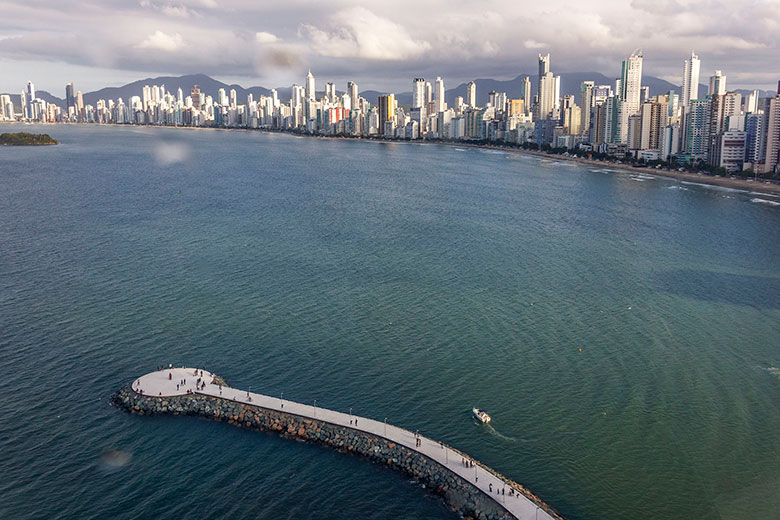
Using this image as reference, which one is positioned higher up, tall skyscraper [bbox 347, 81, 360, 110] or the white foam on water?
tall skyscraper [bbox 347, 81, 360, 110]

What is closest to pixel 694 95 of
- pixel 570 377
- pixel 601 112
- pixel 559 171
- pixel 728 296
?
pixel 601 112

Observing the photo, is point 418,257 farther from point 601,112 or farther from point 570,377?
point 601,112

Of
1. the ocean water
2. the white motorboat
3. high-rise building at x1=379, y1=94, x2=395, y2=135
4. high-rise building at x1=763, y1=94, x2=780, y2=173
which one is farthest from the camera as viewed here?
high-rise building at x1=379, y1=94, x2=395, y2=135

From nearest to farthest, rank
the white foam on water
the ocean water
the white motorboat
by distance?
the ocean water → the white motorboat → the white foam on water

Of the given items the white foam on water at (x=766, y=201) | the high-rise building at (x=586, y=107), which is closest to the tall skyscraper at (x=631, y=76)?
the high-rise building at (x=586, y=107)

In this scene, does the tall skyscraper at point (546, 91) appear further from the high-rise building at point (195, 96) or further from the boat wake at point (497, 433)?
the boat wake at point (497, 433)

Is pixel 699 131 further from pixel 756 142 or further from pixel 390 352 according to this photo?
pixel 390 352

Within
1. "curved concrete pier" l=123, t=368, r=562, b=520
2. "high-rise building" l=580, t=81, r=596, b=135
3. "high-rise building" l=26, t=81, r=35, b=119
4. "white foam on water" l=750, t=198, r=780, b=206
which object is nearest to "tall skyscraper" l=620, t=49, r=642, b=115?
"high-rise building" l=580, t=81, r=596, b=135

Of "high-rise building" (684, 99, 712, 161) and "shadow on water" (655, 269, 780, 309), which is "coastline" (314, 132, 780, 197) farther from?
"shadow on water" (655, 269, 780, 309)
